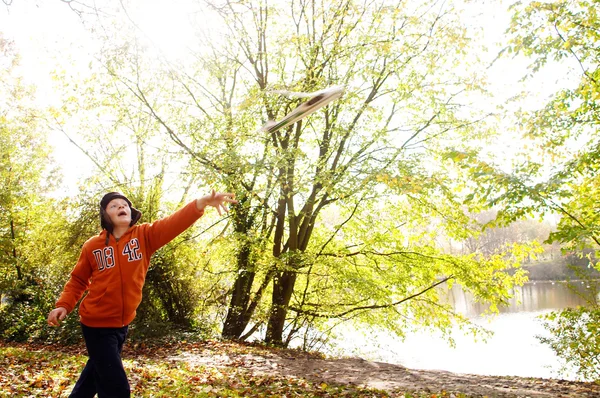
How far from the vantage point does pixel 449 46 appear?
30.7 ft

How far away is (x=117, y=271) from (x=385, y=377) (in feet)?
15.2

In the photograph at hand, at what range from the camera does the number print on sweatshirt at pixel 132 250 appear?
3066 millimetres

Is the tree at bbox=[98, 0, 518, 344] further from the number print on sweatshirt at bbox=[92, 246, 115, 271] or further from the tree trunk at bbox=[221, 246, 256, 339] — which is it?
the number print on sweatshirt at bbox=[92, 246, 115, 271]

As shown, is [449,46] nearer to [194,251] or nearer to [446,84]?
[446,84]

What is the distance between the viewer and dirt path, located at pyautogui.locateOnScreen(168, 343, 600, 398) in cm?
567

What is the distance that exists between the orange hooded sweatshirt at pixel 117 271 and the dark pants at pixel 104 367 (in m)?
0.06

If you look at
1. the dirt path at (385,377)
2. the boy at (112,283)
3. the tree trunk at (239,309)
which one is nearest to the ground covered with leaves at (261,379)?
the dirt path at (385,377)

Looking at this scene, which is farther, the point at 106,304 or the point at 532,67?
the point at 532,67

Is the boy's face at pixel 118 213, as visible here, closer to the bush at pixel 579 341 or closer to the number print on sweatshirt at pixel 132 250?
the number print on sweatshirt at pixel 132 250

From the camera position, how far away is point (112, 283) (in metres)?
3.01

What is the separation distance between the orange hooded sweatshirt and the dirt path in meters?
3.64

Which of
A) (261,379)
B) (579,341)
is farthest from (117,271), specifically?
(579,341)

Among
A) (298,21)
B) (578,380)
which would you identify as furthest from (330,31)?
(578,380)

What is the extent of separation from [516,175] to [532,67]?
241 cm
